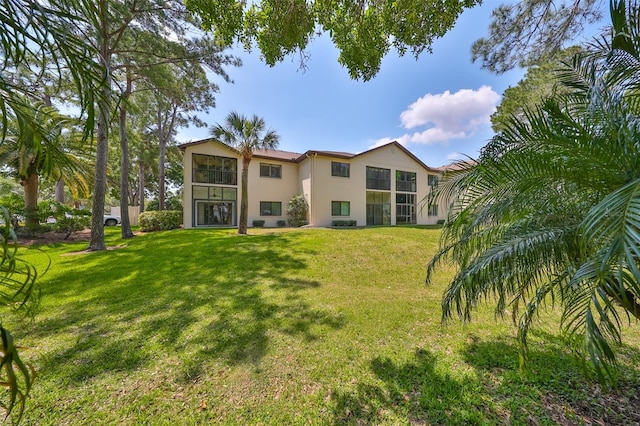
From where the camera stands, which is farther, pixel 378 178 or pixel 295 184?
pixel 378 178

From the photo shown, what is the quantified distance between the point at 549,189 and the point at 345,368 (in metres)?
3.25

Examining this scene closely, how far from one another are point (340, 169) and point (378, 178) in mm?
4023

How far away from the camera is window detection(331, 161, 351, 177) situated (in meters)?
19.9

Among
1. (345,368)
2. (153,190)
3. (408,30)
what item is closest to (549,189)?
(345,368)

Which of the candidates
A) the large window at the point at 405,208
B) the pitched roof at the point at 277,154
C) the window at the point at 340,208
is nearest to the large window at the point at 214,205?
the pitched roof at the point at 277,154

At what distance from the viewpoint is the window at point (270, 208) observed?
20.0 meters

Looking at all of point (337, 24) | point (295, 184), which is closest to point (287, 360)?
point (337, 24)

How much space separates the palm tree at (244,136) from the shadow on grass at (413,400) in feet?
39.5

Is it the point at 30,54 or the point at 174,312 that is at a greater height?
the point at 30,54

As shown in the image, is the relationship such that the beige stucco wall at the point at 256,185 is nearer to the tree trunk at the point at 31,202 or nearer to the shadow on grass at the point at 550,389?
the tree trunk at the point at 31,202

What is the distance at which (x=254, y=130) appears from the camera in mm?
13664

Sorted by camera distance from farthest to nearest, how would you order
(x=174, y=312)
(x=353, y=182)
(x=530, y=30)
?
(x=353, y=182)
(x=530, y=30)
(x=174, y=312)

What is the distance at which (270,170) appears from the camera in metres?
20.4

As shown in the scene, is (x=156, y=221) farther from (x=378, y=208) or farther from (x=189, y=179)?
(x=378, y=208)
